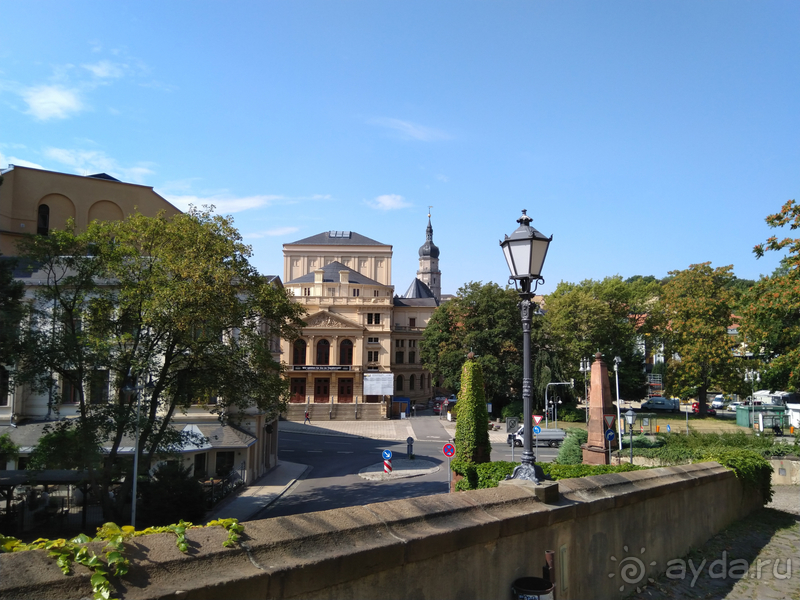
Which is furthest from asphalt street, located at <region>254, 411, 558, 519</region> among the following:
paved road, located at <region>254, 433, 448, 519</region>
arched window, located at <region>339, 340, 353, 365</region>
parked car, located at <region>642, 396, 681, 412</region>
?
parked car, located at <region>642, 396, 681, 412</region>

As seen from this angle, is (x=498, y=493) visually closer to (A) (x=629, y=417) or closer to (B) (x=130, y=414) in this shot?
(B) (x=130, y=414)

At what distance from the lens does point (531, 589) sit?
4.66m

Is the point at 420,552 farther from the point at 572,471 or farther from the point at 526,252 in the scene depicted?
the point at 572,471

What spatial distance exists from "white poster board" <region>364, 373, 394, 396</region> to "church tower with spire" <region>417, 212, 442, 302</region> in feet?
238

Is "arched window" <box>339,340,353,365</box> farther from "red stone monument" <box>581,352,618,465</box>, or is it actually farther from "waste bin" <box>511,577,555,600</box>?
"waste bin" <box>511,577,555,600</box>

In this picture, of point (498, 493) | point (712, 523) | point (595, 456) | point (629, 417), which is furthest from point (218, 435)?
point (498, 493)

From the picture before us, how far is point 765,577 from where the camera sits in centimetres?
760

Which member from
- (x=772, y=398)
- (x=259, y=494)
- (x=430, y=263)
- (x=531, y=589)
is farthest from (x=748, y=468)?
(x=430, y=263)

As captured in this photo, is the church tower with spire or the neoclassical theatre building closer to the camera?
the neoclassical theatre building

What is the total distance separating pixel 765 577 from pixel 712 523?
1666mm

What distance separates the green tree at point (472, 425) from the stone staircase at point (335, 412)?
127 feet

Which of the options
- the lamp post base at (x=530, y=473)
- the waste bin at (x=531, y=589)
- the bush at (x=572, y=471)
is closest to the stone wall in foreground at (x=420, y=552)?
the waste bin at (x=531, y=589)

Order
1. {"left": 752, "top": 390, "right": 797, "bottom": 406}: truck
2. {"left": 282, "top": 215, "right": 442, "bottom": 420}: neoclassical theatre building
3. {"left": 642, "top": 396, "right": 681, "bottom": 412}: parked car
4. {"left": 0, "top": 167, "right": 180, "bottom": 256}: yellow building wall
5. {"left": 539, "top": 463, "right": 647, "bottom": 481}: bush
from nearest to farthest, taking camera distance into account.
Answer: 1. {"left": 539, "top": 463, "right": 647, "bottom": 481}: bush
2. {"left": 0, "top": 167, "right": 180, "bottom": 256}: yellow building wall
3. {"left": 752, "top": 390, "right": 797, "bottom": 406}: truck
4. {"left": 642, "top": 396, "right": 681, "bottom": 412}: parked car
5. {"left": 282, "top": 215, "right": 442, "bottom": 420}: neoclassical theatre building

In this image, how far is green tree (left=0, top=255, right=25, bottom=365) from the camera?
15828 millimetres
